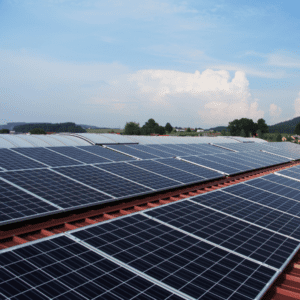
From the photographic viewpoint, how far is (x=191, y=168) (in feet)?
60.3

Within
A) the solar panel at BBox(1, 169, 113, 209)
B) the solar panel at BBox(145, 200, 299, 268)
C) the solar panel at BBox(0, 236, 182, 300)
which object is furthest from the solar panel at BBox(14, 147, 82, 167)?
the solar panel at BBox(0, 236, 182, 300)

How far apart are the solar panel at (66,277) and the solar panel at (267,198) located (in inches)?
344

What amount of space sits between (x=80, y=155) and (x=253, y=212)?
38.9ft

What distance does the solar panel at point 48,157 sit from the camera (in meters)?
15.0

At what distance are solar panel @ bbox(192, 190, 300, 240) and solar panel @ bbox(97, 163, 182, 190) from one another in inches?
105

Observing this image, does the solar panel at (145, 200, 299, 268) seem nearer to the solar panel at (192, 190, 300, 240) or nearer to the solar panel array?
the solar panel array

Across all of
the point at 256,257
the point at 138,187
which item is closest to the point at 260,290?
the point at 256,257

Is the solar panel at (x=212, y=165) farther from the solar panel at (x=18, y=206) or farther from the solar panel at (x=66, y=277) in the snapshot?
the solar panel at (x=66, y=277)

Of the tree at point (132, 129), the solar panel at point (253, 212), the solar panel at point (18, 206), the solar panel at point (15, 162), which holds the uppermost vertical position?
the tree at point (132, 129)

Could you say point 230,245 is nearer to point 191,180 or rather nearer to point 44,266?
point 44,266

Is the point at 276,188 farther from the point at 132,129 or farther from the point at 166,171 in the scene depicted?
the point at 132,129

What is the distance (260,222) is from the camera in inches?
377

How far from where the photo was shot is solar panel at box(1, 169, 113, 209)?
1003cm

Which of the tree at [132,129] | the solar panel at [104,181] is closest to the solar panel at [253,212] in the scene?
the solar panel at [104,181]
